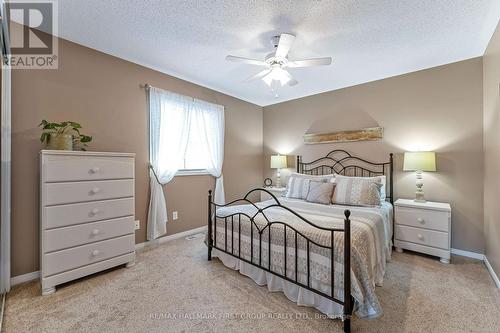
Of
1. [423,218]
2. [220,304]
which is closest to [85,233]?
[220,304]

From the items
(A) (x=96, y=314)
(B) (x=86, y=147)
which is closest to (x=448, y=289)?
(A) (x=96, y=314)

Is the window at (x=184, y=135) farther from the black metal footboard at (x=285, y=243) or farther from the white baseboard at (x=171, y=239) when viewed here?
the black metal footboard at (x=285, y=243)

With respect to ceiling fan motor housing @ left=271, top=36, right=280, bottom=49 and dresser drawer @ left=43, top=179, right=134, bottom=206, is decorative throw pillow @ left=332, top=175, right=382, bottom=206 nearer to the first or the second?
ceiling fan motor housing @ left=271, top=36, right=280, bottom=49

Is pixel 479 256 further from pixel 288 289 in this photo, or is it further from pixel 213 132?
pixel 213 132

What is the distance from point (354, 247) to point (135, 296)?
1.92 metres

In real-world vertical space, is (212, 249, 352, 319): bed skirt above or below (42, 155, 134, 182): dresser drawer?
below

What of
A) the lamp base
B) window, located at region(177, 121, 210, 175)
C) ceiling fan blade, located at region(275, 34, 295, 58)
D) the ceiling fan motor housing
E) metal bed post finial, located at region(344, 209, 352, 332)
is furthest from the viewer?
window, located at region(177, 121, 210, 175)

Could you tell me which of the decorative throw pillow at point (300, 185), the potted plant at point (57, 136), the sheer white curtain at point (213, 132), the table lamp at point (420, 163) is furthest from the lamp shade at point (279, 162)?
the potted plant at point (57, 136)

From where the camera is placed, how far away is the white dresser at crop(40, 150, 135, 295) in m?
2.01

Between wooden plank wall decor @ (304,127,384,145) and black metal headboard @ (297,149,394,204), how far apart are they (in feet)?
0.75

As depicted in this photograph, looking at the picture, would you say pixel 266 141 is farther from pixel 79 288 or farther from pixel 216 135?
pixel 79 288

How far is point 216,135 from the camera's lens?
3988mm

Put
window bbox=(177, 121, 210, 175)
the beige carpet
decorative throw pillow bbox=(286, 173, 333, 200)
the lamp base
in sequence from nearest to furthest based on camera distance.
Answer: the beige carpet
the lamp base
decorative throw pillow bbox=(286, 173, 333, 200)
window bbox=(177, 121, 210, 175)

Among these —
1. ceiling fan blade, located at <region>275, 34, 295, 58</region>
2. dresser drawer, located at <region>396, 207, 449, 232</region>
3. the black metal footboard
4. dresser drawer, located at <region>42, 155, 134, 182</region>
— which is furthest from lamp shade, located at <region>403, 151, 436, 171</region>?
dresser drawer, located at <region>42, 155, 134, 182</region>
